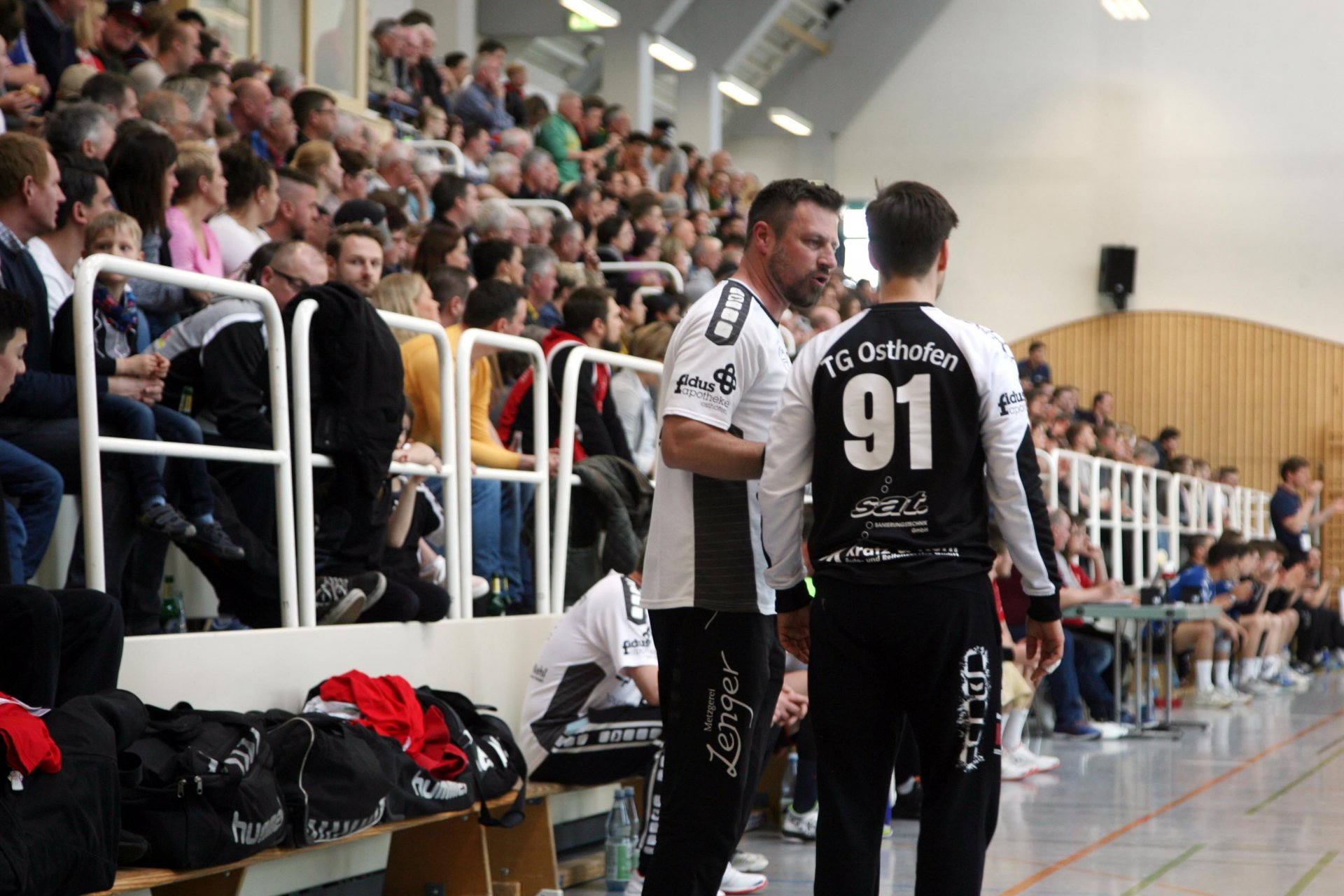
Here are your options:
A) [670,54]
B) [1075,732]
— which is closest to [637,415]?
[1075,732]

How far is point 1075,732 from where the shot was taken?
9.11m

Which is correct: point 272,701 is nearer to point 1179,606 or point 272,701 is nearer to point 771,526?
point 771,526

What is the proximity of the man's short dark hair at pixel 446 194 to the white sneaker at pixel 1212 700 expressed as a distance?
22.5 feet

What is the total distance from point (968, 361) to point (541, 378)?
2.62 metres

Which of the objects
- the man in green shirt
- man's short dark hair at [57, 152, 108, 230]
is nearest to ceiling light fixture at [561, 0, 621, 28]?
the man in green shirt

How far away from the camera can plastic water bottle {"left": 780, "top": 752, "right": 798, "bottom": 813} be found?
582cm

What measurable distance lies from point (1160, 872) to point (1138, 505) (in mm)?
7215

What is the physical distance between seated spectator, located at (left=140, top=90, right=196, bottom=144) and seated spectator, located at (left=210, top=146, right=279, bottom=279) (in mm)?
720

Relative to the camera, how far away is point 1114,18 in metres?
20.3

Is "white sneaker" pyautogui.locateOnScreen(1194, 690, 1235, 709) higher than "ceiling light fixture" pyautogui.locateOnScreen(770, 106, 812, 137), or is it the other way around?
"ceiling light fixture" pyautogui.locateOnScreen(770, 106, 812, 137)

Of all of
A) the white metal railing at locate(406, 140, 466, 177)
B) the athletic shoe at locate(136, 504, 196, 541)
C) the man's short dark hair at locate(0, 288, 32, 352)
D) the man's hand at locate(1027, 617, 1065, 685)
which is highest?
the white metal railing at locate(406, 140, 466, 177)

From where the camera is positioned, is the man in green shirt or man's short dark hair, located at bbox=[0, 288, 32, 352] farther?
the man in green shirt

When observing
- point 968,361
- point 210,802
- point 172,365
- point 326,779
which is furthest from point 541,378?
point 968,361

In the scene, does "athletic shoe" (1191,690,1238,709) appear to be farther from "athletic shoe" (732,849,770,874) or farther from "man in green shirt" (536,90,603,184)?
"athletic shoe" (732,849,770,874)
